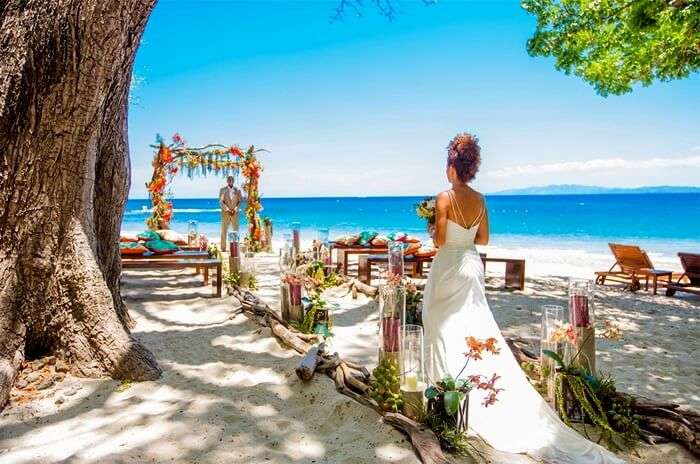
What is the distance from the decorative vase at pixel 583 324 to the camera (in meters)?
3.59

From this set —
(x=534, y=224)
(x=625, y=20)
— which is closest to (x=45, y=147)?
(x=625, y=20)

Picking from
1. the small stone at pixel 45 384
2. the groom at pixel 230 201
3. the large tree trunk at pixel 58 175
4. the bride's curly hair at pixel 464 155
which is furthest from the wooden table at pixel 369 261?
the groom at pixel 230 201

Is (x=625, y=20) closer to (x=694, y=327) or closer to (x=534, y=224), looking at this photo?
(x=694, y=327)

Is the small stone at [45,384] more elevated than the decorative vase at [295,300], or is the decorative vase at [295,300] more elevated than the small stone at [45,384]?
the decorative vase at [295,300]

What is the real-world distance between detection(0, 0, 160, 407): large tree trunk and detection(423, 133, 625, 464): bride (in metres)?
2.29

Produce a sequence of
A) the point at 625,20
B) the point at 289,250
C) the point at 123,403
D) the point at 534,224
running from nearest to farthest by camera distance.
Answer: the point at 123,403
the point at 289,250
the point at 625,20
the point at 534,224

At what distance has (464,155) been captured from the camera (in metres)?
3.96

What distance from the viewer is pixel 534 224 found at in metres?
50.4

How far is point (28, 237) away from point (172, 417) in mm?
1747

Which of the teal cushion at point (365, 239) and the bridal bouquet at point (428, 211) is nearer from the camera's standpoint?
the bridal bouquet at point (428, 211)

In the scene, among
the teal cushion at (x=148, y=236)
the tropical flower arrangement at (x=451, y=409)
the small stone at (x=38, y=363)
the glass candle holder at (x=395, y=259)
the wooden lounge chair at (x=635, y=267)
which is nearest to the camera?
the tropical flower arrangement at (x=451, y=409)

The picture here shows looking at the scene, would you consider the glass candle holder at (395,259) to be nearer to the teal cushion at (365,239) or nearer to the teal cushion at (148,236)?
the teal cushion at (365,239)

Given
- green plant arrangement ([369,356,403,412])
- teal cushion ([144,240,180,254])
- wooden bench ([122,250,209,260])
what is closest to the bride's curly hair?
green plant arrangement ([369,356,403,412])

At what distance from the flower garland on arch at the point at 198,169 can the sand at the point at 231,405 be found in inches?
291
